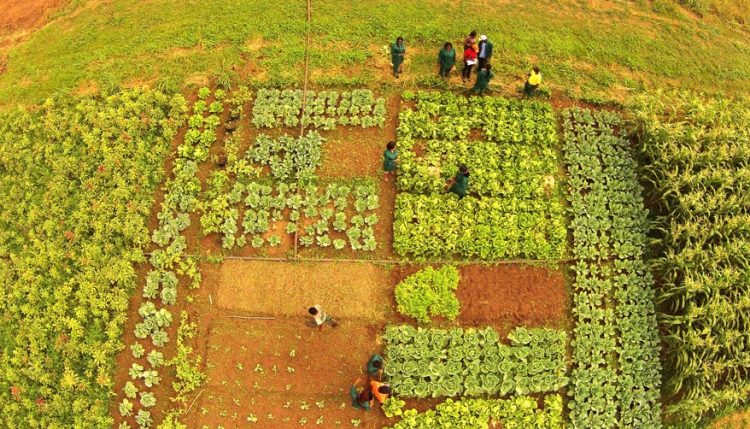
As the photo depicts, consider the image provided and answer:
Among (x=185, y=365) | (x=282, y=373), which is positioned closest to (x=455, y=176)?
(x=282, y=373)

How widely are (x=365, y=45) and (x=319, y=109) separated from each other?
2887 millimetres

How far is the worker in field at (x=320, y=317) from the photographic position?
37.9 ft

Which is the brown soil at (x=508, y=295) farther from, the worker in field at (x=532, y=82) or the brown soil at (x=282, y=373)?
the worker in field at (x=532, y=82)

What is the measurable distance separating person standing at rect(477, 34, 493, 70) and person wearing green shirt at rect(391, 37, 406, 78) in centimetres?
222

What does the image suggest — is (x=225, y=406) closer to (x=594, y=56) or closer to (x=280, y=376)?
(x=280, y=376)

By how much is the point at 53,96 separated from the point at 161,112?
370 centimetres

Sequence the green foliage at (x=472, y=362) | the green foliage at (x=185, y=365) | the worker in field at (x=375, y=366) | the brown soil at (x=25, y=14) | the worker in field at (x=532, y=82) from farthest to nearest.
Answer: the brown soil at (x=25, y=14) → the worker in field at (x=532, y=82) → the green foliage at (x=185, y=365) → the green foliage at (x=472, y=362) → the worker in field at (x=375, y=366)

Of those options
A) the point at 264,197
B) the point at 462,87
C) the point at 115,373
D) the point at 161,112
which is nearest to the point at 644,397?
the point at 462,87

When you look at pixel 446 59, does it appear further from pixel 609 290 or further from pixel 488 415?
pixel 488 415

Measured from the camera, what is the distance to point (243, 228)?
13.6 m

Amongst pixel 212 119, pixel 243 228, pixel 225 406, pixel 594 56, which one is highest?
pixel 594 56

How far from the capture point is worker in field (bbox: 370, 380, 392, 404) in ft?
36.8

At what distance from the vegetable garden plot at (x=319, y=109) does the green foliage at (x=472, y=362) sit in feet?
20.1

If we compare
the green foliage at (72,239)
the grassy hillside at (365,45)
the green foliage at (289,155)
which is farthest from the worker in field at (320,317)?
the grassy hillside at (365,45)
